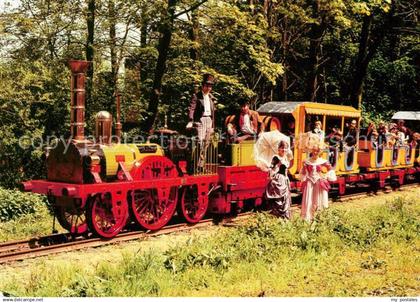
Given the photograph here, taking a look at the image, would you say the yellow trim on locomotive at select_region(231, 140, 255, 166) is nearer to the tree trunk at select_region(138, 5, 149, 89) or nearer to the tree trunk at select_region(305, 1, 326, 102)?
the tree trunk at select_region(138, 5, 149, 89)

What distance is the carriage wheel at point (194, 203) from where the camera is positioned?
420 inches

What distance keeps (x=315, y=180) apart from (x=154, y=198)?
10.5ft

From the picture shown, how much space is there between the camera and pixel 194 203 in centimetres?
1070

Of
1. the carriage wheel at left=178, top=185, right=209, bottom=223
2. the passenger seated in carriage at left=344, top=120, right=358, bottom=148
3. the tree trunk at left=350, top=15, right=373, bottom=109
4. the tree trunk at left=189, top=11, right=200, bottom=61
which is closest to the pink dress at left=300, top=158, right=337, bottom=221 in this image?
the carriage wheel at left=178, top=185, right=209, bottom=223

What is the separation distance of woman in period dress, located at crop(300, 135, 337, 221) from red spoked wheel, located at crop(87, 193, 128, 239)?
3.28 metres

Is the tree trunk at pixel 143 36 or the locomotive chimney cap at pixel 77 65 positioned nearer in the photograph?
the locomotive chimney cap at pixel 77 65

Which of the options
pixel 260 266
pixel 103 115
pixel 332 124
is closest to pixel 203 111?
pixel 103 115

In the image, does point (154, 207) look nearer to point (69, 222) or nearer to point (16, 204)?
point (69, 222)

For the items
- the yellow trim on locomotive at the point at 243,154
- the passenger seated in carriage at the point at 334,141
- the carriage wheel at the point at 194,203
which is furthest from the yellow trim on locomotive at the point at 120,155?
the passenger seated in carriage at the point at 334,141

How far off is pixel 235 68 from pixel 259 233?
41.5 ft

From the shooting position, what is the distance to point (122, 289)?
5.55 meters

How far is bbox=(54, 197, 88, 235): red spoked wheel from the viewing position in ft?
29.4

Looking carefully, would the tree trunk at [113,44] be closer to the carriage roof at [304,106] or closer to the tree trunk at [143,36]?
the tree trunk at [143,36]

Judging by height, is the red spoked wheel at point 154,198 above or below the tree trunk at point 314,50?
below
